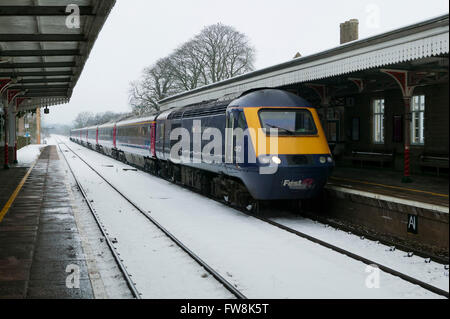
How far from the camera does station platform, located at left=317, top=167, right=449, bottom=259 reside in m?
8.60

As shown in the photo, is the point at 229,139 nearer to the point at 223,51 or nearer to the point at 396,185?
the point at 396,185

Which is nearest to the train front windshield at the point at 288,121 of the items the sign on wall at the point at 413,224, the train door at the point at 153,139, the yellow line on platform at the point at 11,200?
the sign on wall at the point at 413,224

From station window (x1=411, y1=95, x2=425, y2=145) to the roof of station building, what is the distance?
391cm

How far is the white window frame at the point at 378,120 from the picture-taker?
17.5 metres

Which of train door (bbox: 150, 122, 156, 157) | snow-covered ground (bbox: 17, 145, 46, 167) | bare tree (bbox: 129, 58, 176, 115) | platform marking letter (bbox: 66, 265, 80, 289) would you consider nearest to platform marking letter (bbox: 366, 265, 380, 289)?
platform marking letter (bbox: 66, 265, 80, 289)

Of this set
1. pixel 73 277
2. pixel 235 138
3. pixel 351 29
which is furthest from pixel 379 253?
pixel 351 29

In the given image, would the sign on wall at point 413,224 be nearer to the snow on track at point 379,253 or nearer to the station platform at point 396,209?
the station platform at point 396,209

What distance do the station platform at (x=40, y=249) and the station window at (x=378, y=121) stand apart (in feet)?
35.5

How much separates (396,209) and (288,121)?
3.16 metres

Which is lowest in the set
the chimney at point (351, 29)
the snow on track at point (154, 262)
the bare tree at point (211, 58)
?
the snow on track at point (154, 262)

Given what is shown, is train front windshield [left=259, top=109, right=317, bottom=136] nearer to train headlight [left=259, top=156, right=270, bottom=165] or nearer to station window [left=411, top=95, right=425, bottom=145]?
train headlight [left=259, top=156, right=270, bottom=165]
